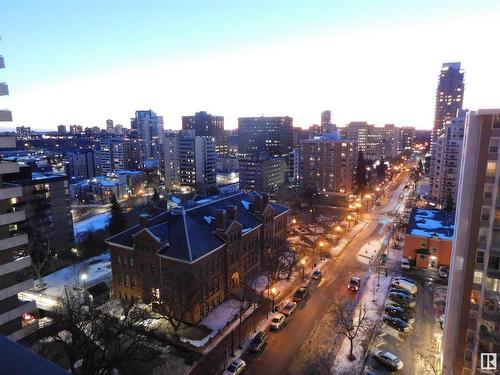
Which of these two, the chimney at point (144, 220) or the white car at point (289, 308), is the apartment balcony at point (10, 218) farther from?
the white car at point (289, 308)

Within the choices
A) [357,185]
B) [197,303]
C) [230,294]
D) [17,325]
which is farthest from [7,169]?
[357,185]

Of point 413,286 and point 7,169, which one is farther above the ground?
point 7,169

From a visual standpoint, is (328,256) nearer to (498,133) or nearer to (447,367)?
(447,367)

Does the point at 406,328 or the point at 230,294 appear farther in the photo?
the point at 230,294

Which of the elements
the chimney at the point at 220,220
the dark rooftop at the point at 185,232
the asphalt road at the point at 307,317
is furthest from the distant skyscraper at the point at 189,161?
the chimney at the point at 220,220

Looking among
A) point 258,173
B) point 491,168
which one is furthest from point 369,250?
point 258,173
